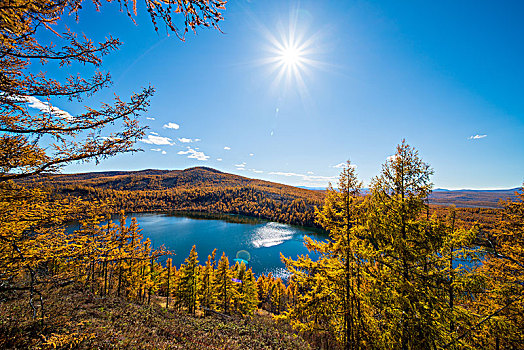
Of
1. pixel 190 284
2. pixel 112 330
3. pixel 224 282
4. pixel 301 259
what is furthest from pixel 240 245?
pixel 301 259

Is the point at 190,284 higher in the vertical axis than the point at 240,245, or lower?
higher

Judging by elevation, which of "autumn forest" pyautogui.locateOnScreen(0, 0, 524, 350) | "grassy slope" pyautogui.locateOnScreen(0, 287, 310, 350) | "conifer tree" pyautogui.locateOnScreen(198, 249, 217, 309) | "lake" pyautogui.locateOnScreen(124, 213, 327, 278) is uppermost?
"autumn forest" pyautogui.locateOnScreen(0, 0, 524, 350)

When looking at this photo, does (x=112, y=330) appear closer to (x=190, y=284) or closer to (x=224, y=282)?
(x=190, y=284)

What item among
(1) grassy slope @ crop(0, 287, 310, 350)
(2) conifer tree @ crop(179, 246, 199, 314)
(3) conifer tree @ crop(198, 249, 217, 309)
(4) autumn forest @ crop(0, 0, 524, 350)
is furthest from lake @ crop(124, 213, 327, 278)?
(4) autumn forest @ crop(0, 0, 524, 350)

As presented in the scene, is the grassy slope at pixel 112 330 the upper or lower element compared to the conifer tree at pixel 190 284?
upper

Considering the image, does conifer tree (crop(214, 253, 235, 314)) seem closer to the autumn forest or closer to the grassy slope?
the grassy slope

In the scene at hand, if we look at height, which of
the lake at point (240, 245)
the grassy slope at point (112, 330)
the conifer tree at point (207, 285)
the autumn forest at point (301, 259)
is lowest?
the lake at point (240, 245)

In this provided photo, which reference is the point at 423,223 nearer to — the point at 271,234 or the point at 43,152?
the point at 43,152

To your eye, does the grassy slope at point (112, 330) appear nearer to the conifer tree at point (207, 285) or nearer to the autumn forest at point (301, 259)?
the autumn forest at point (301, 259)

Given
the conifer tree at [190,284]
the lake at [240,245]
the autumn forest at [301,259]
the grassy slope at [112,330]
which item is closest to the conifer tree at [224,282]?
the conifer tree at [190,284]

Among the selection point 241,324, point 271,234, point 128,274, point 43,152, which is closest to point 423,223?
point 43,152

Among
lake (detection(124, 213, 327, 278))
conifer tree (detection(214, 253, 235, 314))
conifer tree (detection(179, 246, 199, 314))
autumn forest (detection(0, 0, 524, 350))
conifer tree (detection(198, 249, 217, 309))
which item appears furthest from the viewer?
lake (detection(124, 213, 327, 278))

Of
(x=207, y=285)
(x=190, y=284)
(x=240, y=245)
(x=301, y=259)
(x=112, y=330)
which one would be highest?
(x=301, y=259)

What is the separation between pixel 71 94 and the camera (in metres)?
3.61
